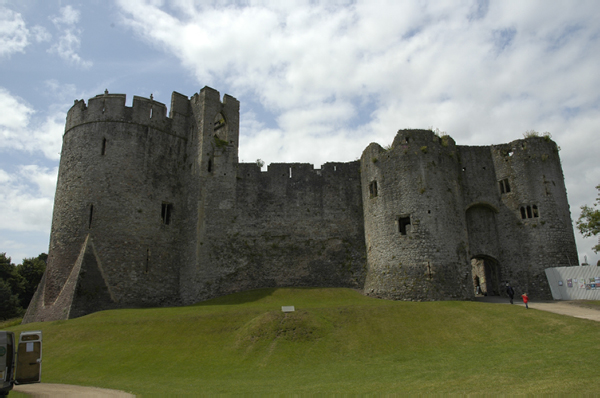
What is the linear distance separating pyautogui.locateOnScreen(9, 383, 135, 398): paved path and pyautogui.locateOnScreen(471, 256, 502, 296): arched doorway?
81.5 ft

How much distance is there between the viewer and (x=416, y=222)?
1032 inches

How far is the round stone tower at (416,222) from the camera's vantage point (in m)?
25.2

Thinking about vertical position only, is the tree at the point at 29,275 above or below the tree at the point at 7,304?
above

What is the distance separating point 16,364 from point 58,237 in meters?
22.0

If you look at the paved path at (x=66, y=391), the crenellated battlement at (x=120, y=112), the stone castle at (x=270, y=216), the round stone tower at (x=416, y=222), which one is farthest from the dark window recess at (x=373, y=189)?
the paved path at (x=66, y=391)

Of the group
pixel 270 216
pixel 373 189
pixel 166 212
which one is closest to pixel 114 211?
pixel 166 212

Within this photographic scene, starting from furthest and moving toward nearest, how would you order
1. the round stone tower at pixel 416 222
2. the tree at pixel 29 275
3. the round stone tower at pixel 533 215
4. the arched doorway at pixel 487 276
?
the tree at pixel 29 275
the arched doorway at pixel 487 276
the round stone tower at pixel 533 215
the round stone tower at pixel 416 222

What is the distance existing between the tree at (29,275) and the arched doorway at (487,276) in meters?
43.7

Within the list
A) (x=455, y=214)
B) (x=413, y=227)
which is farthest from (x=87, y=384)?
(x=455, y=214)

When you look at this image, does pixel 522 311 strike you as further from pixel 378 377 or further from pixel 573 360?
pixel 378 377

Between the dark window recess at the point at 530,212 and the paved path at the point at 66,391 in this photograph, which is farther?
the dark window recess at the point at 530,212

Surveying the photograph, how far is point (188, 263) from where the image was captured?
96.6ft

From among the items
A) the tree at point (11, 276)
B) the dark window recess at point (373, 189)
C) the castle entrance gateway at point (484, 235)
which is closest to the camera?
the castle entrance gateway at point (484, 235)

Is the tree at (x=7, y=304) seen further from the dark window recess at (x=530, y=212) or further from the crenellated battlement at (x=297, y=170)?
the dark window recess at (x=530, y=212)
